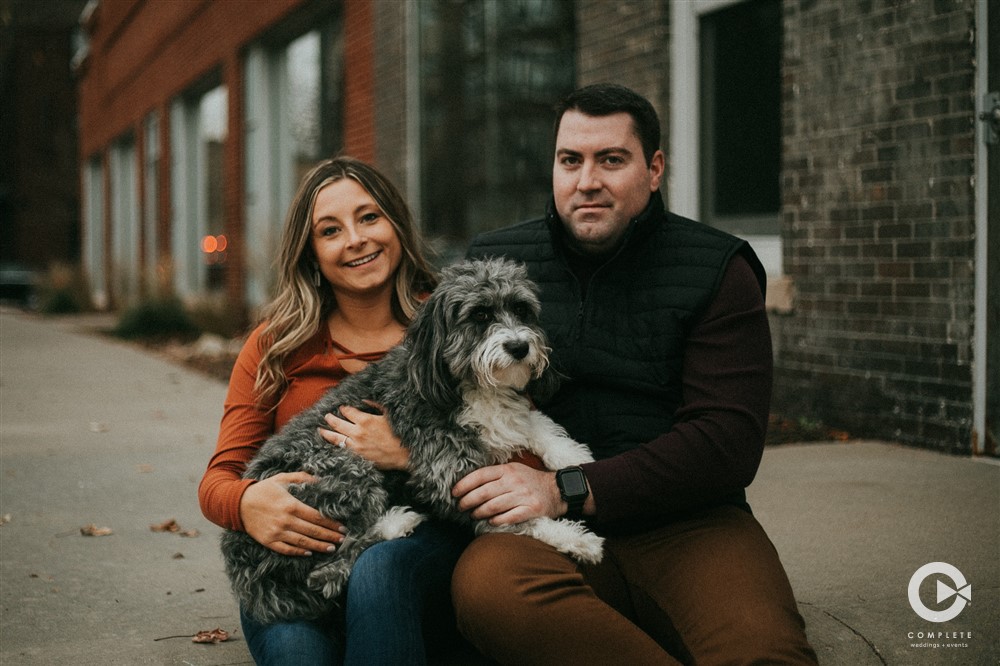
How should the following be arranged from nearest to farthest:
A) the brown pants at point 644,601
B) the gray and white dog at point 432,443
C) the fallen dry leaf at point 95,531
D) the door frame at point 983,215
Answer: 1. the brown pants at point 644,601
2. the gray and white dog at point 432,443
3. the fallen dry leaf at point 95,531
4. the door frame at point 983,215

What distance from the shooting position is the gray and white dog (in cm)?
294

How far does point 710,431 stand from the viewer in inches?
119

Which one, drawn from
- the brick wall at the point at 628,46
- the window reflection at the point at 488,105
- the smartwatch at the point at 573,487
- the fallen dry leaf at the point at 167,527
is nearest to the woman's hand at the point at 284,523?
the smartwatch at the point at 573,487

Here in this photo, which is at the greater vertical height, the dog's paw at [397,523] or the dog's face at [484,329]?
the dog's face at [484,329]

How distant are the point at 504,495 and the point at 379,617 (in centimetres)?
49

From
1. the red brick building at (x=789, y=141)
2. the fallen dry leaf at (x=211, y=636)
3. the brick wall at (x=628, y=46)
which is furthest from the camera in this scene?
the brick wall at (x=628, y=46)

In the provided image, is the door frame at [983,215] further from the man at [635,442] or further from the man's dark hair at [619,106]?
the man's dark hair at [619,106]

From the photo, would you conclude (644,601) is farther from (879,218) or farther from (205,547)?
(879,218)

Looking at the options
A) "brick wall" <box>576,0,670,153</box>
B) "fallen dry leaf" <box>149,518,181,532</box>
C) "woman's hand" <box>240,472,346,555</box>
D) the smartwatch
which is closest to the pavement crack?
the smartwatch

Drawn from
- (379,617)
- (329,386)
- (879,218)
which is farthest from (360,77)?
(379,617)

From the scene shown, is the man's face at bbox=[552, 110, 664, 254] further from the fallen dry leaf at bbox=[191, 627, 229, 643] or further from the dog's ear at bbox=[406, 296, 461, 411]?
the fallen dry leaf at bbox=[191, 627, 229, 643]

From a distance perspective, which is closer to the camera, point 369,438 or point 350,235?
point 369,438

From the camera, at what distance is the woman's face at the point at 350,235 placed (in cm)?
349

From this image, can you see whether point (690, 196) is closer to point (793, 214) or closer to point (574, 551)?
point (793, 214)
